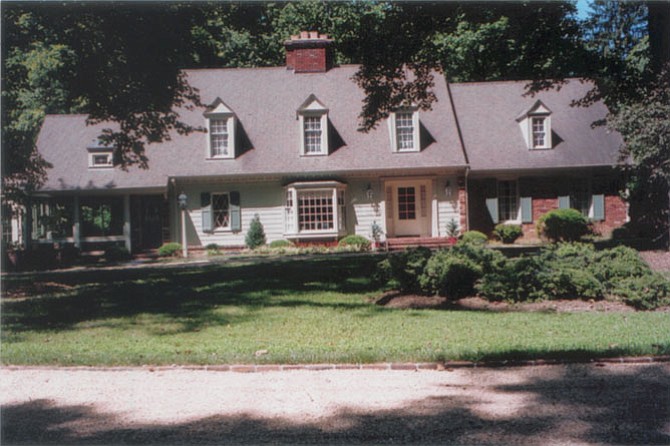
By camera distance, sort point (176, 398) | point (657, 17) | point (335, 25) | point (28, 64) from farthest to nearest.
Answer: point (335, 25), point (657, 17), point (28, 64), point (176, 398)

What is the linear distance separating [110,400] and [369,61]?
42.0 feet

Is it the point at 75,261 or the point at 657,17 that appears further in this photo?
the point at 75,261

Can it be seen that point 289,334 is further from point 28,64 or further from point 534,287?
point 28,64

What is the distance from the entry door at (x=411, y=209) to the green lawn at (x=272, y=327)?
37.2 feet

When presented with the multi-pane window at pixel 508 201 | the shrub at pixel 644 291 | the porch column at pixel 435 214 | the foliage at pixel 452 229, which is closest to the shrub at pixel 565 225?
the multi-pane window at pixel 508 201

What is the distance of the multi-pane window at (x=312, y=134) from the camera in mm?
24484

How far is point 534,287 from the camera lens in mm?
10453

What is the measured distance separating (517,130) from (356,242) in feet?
27.7

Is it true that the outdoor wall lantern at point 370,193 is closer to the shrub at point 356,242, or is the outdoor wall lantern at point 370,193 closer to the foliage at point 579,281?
the shrub at point 356,242

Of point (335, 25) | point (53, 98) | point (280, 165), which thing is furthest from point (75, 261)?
point (335, 25)

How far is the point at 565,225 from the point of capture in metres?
23.4

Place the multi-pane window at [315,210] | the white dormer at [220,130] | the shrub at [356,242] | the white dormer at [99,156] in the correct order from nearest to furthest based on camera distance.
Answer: the shrub at [356,242], the multi-pane window at [315,210], the white dormer at [220,130], the white dormer at [99,156]

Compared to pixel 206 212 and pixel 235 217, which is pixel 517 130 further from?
pixel 206 212

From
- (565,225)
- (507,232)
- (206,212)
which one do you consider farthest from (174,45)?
(565,225)
